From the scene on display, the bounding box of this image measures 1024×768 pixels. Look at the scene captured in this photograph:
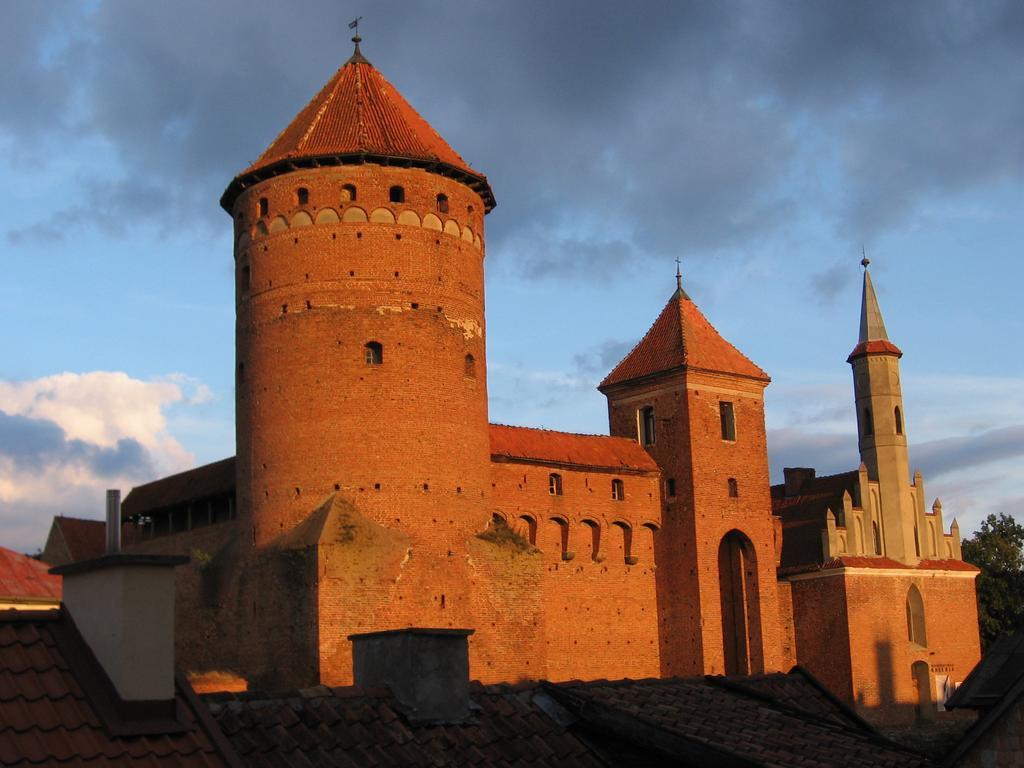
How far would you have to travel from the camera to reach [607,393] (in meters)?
37.6

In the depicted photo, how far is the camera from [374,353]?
27141mm

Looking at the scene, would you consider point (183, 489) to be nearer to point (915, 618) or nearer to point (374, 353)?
point (374, 353)

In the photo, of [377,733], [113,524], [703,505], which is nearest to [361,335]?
Answer: [703,505]

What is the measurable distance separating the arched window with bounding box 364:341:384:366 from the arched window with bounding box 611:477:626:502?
351 inches

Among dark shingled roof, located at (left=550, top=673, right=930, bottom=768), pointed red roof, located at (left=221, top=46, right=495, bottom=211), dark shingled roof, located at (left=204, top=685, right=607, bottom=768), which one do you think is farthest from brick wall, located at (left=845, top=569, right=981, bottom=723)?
dark shingled roof, located at (left=204, top=685, right=607, bottom=768)

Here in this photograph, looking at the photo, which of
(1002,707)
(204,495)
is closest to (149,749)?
(1002,707)

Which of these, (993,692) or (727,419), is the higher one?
(727,419)

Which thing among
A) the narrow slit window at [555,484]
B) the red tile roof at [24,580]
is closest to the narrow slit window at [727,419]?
the narrow slit window at [555,484]

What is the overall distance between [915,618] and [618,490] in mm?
10051

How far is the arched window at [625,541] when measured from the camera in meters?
33.7

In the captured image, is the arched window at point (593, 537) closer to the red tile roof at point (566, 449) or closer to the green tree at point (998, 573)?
the red tile roof at point (566, 449)

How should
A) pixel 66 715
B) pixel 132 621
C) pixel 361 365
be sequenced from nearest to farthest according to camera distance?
pixel 66 715 → pixel 132 621 → pixel 361 365

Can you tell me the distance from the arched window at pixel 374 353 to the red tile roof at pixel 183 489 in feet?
18.9

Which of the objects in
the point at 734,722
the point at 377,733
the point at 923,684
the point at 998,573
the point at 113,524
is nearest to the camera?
the point at 113,524
